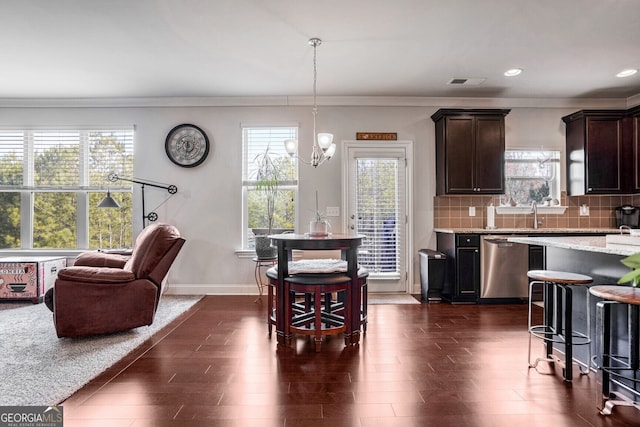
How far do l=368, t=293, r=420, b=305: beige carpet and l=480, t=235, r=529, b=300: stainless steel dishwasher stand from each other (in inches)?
32.7

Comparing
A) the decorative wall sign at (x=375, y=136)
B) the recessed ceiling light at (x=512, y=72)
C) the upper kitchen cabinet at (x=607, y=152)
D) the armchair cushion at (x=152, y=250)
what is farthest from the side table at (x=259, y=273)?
the upper kitchen cabinet at (x=607, y=152)

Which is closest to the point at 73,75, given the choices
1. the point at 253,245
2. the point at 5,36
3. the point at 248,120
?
the point at 5,36

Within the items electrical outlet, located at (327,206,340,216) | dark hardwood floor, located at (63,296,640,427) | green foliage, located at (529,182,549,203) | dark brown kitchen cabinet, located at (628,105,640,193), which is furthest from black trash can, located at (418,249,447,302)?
dark brown kitchen cabinet, located at (628,105,640,193)

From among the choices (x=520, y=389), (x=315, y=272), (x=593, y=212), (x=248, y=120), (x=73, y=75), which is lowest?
(x=520, y=389)

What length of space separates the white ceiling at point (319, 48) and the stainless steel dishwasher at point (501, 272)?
77.0 inches

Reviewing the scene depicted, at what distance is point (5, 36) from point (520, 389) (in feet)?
15.9

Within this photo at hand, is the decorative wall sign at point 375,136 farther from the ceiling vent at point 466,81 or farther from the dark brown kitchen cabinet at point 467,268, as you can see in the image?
the dark brown kitchen cabinet at point 467,268

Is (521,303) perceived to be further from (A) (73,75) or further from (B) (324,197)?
(A) (73,75)

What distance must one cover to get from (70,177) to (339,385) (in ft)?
15.3

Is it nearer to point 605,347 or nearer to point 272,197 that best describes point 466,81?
point 272,197

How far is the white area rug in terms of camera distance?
2174 millimetres

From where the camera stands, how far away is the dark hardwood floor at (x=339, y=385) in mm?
1912

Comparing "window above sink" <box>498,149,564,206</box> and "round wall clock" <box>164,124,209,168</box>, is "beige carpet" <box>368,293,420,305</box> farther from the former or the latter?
"round wall clock" <box>164,124,209,168</box>

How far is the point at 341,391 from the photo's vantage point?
2.19m
